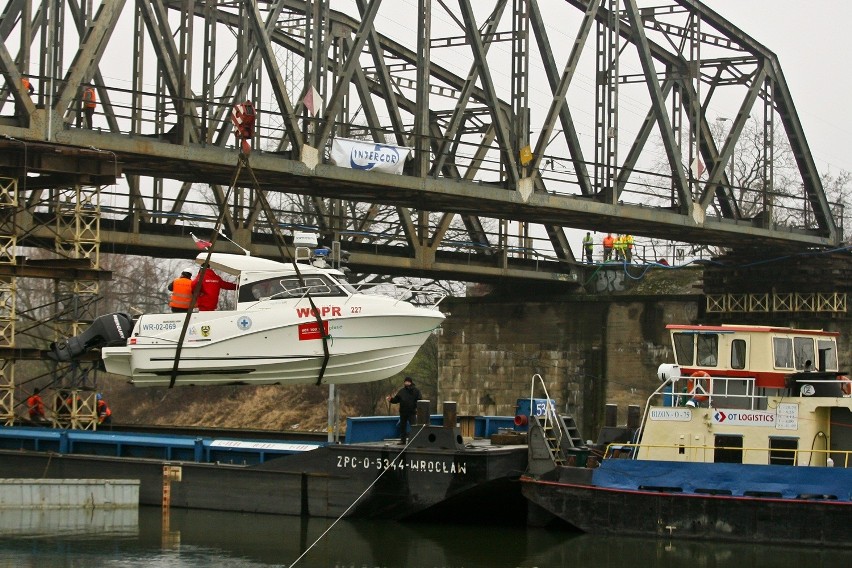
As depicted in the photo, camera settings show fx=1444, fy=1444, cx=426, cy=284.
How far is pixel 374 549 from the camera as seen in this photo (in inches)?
994

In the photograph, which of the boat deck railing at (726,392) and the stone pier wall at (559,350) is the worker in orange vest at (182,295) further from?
the stone pier wall at (559,350)

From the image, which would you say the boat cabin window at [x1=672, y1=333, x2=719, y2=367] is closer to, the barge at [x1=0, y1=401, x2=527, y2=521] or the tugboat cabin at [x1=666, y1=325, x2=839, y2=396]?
the tugboat cabin at [x1=666, y1=325, x2=839, y2=396]

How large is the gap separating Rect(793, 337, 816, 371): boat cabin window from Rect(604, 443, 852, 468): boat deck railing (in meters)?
1.87

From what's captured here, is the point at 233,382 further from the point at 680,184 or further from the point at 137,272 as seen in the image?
the point at 137,272

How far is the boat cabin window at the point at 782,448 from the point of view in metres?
25.6

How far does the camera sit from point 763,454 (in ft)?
84.1

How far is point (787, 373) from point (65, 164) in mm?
15295

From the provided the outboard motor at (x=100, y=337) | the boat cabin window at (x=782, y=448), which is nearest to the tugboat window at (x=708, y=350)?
the boat cabin window at (x=782, y=448)

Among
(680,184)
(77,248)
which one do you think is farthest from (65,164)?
(680,184)

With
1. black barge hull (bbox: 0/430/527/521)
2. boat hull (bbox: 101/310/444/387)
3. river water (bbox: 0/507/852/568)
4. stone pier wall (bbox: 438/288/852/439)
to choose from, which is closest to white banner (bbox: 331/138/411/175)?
boat hull (bbox: 101/310/444/387)

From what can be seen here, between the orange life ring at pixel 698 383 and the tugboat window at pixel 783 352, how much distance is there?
131 cm

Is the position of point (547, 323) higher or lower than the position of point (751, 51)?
lower

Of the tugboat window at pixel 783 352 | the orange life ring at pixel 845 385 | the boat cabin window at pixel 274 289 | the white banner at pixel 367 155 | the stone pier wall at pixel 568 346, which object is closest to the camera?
the orange life ring at pixel 845 385

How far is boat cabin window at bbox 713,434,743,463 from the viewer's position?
25891mm
